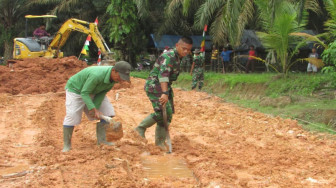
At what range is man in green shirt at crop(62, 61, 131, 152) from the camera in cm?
527

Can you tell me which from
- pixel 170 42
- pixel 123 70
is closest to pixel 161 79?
pixel 123 70

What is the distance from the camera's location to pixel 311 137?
7.03 meters

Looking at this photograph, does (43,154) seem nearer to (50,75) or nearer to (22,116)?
(22,116)

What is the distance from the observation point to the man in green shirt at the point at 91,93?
5.27m

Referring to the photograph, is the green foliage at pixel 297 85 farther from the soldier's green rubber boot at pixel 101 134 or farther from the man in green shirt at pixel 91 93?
the man in green shirt at pixel 91 93

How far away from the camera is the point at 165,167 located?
17.1 feet

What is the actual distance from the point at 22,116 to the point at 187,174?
555cm

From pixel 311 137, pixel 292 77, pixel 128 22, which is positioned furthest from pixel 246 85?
pixel 128 22

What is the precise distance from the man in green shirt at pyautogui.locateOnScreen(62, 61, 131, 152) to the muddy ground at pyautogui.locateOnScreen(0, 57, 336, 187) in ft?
1.12

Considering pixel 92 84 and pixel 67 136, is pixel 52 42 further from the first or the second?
pixel 92 84

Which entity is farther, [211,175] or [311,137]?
[311,137]

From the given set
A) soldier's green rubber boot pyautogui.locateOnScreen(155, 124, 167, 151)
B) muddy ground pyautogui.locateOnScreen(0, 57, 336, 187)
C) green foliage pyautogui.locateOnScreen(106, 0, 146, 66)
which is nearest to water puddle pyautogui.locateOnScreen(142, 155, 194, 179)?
muddy ground pyautogui.locateOnScreen(0, 57, 336, 187)

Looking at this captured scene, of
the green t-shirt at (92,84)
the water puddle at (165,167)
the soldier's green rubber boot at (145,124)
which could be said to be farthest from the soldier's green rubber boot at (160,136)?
the green t-shirt at (92,84)

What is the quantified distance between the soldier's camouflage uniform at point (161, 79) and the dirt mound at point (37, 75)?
8.38 metres
